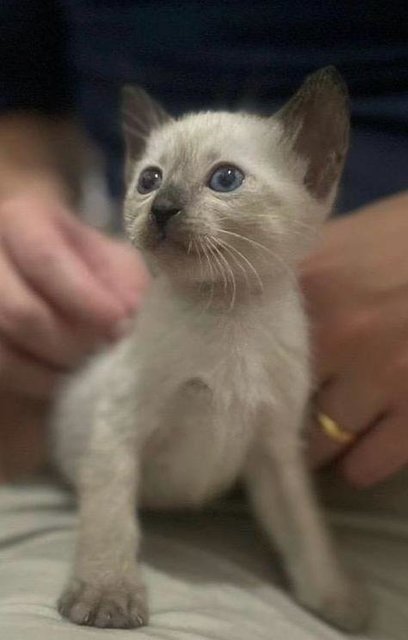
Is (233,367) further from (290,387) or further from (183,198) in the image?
(183,198)

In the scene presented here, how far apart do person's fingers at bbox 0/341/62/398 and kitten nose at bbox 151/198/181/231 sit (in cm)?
32

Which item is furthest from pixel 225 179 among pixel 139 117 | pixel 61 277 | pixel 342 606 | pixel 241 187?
pixel 342 606

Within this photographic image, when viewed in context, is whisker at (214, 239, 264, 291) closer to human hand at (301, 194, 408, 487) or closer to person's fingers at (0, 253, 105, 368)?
human hand at (301, 194, 408, 487)

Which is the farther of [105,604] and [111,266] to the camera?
[111,266]

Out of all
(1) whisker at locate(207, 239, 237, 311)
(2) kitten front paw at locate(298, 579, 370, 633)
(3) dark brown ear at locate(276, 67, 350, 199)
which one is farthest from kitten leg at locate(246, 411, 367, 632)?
(3) dark brown ear at locate(276, 67, 350, 199)

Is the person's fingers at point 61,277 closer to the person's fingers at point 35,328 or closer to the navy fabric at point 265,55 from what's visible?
the person's fingers at point 35,328

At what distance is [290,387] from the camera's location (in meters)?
0.77

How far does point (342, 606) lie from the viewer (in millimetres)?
771

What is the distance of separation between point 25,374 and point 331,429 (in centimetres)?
32

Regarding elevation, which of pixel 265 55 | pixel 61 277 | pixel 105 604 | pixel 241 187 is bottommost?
pixel 105 604

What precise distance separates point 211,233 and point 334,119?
13 centimetres

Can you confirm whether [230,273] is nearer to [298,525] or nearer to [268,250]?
[268,250]

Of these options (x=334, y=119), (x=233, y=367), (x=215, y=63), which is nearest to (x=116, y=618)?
(x=233, y=367)

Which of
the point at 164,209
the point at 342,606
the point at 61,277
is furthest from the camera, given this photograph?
the point at 61,277
